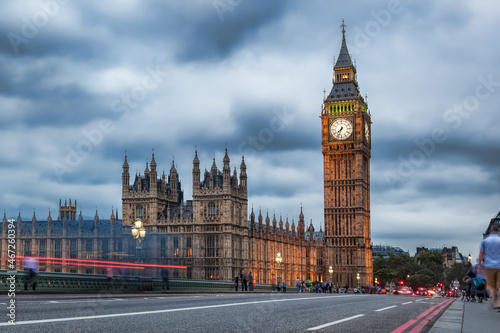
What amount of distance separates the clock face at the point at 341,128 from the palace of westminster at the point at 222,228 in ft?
0.65

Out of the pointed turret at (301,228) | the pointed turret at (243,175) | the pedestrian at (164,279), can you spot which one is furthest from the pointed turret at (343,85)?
the pedestrian at (164,279)

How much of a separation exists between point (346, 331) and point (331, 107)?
394ft

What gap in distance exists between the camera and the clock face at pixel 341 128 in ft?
417

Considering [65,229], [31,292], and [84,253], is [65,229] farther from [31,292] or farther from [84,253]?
[31,292]

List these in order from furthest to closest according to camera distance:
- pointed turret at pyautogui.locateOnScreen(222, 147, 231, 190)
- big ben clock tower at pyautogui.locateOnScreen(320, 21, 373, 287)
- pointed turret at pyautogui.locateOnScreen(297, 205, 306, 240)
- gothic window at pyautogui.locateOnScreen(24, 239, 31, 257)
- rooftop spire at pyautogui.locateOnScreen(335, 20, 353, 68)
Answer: rooftop spire at pyautogui.locateOnScreen(335, 20, 353, 68) < pointed turret at pyautogui.locateOnScreen(297, 205, 306, 240) < big ben clock tower at pyautogui.locateOnScreen(320, 21, 373, 287) < gothic window at pyautogui.locateOnScreen(24, 239, 31, 257) < pointed turret at pyautogui.locateOnScreen(222, 147, 231, 190)

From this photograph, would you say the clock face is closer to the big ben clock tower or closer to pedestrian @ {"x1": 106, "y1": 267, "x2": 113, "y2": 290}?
the big ben clock tower

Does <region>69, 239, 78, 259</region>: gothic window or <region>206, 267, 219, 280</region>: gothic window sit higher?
<region>69, 239, 78, 259</region>: gothic window

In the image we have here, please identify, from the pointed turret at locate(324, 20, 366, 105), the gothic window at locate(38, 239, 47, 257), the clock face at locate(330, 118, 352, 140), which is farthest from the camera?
the pointed turret at locate(324, 20, 366, 105)

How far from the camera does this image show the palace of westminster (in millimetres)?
90625

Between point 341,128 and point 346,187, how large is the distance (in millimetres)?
11602

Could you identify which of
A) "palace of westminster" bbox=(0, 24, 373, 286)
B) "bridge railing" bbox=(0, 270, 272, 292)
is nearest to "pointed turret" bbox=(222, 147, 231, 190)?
"palace of westminster" bbox=(0, 24, 373, 286)

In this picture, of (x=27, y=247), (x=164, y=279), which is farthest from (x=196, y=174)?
(x=164, y=279)

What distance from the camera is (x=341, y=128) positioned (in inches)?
5027

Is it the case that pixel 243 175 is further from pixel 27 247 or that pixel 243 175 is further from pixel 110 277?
pixel 110 277
